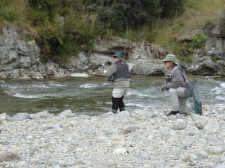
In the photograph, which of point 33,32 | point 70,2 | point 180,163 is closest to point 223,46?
point 70,2

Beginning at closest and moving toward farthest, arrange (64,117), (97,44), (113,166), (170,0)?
(113,166) → (64,117) → (97,44) → (170,0)

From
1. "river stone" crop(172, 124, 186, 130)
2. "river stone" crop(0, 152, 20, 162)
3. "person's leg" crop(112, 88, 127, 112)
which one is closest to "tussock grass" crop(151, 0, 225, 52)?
"person's leg" crop(112, 88, 127, 112)

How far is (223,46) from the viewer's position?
20.6 meters

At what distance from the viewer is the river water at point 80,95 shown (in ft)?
34.1

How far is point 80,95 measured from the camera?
12242 millimetres

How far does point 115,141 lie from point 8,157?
67.5 inches

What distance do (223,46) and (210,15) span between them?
277 centimetres

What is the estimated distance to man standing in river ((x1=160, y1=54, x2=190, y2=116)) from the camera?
7.70 meters

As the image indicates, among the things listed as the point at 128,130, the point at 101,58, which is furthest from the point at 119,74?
the point at 101,58

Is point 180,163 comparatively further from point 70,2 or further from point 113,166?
point 70,2

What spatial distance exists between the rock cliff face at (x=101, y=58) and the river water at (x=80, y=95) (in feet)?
3.99

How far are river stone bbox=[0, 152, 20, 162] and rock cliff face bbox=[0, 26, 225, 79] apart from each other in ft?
34.5

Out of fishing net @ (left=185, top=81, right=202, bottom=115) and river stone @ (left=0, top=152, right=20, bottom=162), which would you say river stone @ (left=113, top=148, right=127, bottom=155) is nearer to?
river stone @ (left=0, top=152, right=20, bottom=162)

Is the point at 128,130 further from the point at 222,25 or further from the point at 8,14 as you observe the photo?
the point at 222,25
